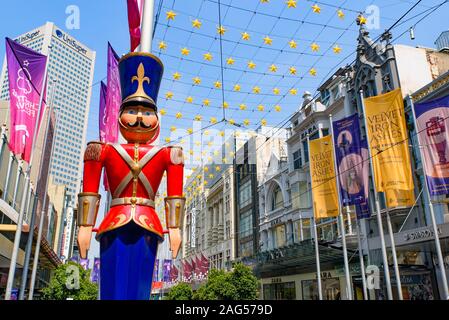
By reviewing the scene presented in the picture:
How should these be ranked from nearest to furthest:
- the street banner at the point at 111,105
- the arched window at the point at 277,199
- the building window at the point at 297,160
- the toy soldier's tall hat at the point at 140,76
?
the toy soldier's tall hat at the point at 140,76 → the street banner at the point at 111,105 → the building window at the point at 297,160 → the arched window at the point at 277,199

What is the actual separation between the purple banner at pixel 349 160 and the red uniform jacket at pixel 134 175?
12.7 metres

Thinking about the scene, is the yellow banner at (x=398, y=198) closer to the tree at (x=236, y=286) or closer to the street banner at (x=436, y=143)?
the street banner at (x=436, y=143)

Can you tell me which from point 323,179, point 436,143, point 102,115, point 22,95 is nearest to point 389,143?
point 436,143

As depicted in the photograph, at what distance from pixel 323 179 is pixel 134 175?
14637mm

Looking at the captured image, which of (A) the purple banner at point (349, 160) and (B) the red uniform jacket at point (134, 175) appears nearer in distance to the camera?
(B) the red uniform jacket at point (134, 175)

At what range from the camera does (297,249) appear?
2586 cm

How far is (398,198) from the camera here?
16.2 m

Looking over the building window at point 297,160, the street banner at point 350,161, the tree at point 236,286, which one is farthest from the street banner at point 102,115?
the building window at point 297,160

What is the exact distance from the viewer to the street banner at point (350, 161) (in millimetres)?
16891

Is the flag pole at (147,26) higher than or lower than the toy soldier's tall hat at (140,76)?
higher

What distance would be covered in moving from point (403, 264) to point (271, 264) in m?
12.0

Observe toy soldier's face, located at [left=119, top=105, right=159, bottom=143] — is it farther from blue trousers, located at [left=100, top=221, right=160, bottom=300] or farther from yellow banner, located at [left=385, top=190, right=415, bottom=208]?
yellow banner, located at [left=385, top=190, right=415, bottom=208]

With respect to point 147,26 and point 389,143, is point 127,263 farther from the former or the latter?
point 389,143
